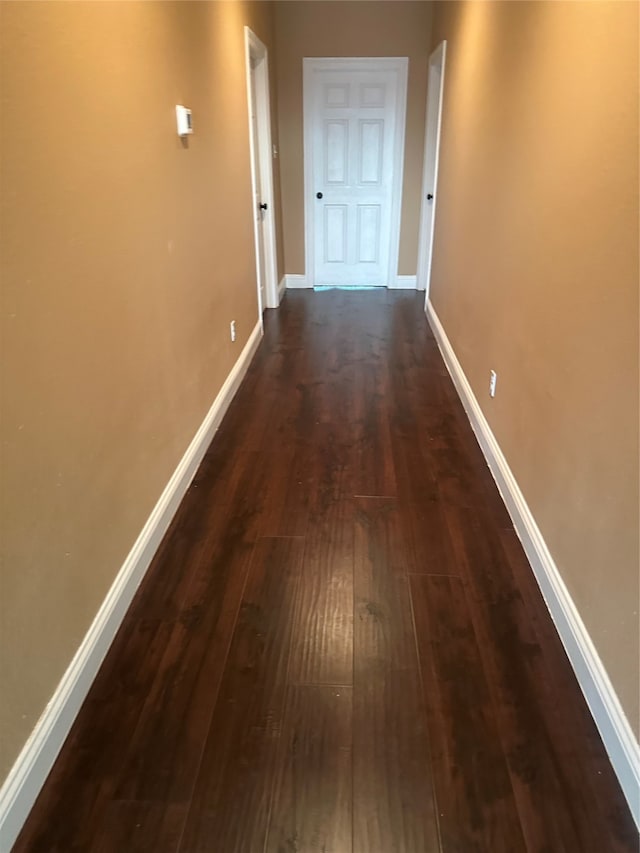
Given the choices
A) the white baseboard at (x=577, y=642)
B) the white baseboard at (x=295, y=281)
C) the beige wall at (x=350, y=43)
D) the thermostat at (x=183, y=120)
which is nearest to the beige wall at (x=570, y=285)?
the white baseboard at (x=577, y=642)

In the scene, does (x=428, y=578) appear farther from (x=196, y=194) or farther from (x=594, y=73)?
(x=196, y=194)

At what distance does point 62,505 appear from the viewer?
145 centimetres

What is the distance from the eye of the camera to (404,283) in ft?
19.3

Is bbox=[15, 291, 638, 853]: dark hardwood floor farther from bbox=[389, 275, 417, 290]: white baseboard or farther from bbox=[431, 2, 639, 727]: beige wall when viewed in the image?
bbox=[389, 275, 417, 290]: white baseboard

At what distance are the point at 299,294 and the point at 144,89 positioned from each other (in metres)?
3.79

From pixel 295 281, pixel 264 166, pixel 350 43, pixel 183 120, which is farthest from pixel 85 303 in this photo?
pixel 350 43

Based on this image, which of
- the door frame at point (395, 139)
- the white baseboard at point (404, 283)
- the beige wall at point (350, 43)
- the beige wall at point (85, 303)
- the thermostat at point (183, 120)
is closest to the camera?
the beige wall at point (85, 303)

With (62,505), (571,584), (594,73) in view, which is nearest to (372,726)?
(571,584)

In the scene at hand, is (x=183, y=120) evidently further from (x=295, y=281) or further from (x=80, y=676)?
(x=295, y=281)

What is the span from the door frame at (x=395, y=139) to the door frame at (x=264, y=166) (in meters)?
0.63

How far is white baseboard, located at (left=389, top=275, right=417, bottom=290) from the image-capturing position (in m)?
5.85

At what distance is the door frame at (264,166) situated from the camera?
13.2 ft

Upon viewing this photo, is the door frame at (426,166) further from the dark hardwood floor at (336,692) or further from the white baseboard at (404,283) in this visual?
the dark hardwood floor at (336,692)

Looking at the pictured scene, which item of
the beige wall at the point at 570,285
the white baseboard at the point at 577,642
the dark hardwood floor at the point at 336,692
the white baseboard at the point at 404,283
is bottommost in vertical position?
the dark hardwood floor at the point at 336,692
